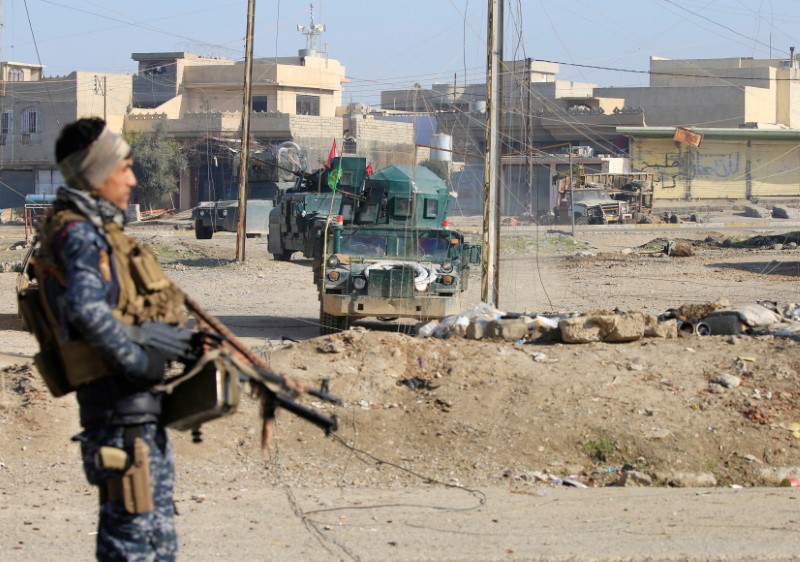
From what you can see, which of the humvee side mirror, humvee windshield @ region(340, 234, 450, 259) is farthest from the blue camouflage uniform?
the humvee side mirror

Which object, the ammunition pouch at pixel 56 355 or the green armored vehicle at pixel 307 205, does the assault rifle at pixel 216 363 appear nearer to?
the ammunition pouch at pixel 56 355

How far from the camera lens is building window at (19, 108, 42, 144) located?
52984mm

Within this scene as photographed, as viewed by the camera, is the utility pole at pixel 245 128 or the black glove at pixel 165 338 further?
the utility pole at pixel 245 128

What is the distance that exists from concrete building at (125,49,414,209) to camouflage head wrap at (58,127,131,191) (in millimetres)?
41935

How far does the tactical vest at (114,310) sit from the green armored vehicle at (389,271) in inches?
387

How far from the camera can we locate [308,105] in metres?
60.0

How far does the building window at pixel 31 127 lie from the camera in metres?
53.0

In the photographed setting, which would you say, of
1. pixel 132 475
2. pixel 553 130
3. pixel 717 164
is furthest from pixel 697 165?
pixel 132 475

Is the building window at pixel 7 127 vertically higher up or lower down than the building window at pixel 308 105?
lower down

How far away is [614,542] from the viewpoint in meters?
5.62

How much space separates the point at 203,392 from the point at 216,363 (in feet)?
0.34

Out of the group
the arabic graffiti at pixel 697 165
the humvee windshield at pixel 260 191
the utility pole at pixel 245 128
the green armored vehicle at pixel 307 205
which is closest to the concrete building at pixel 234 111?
the humvee windshield at pixel 260 191

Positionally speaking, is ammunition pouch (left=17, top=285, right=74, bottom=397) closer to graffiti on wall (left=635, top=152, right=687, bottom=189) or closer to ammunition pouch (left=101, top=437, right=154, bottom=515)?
ammunition pouch (left=101, top=437, right=154, bottom=515)

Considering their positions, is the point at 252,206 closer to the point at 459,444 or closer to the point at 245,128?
the point at 245,128
